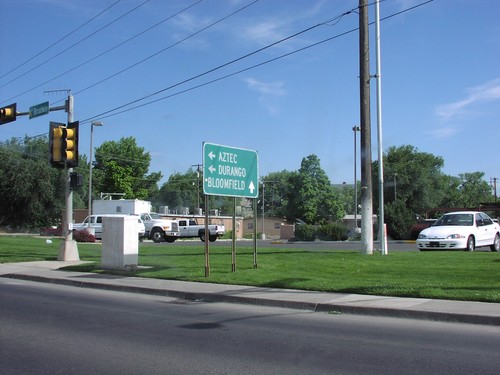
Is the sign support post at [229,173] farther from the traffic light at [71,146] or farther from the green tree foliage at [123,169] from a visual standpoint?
the green tree foliage at [123,169]

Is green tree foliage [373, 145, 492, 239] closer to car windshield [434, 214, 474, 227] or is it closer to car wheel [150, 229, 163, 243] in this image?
car wheel [150, 229, 163, 243]

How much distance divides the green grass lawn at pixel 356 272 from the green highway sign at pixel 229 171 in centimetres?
231

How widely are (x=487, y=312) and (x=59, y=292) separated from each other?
961cm

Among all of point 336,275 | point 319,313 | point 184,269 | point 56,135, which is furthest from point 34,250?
point 319,313

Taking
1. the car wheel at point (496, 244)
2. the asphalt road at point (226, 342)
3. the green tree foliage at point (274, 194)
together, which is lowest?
the asphalt road at point (226, 342)

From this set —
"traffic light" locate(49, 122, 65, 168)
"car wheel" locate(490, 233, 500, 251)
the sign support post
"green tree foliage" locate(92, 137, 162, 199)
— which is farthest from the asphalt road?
"green tree foliage" locate(92, 137, 162, 199)

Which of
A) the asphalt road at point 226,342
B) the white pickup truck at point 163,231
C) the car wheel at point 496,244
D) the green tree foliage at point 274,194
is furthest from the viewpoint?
the green tree foliage at point 274,194

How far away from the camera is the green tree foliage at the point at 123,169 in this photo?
86.4 metres

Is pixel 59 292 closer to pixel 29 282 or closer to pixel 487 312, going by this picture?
pixel 29 282

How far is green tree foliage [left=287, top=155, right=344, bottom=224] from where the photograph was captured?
274 ft

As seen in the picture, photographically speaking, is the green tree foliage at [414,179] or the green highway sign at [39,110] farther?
the green tree foliage at [414,179]

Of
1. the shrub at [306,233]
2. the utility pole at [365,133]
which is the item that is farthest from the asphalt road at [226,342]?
the shrub at [306,233]

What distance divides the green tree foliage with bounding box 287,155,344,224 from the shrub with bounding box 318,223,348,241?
3921cm

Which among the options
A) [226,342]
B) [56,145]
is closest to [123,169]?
[56,145]
